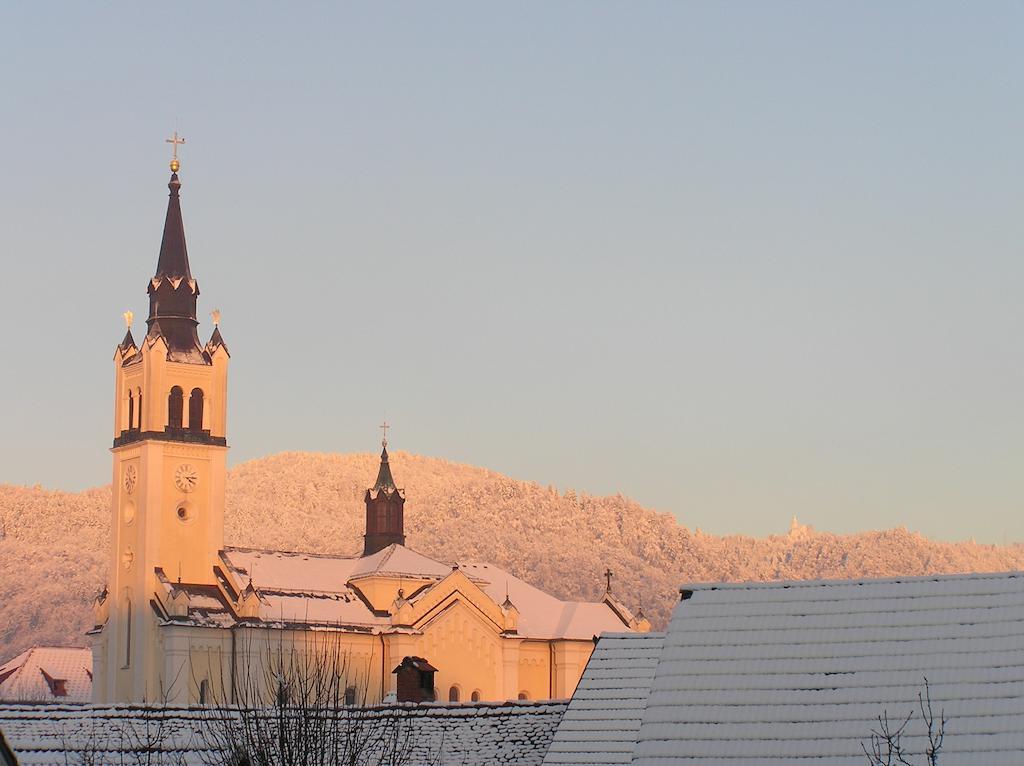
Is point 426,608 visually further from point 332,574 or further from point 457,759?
point 457,759

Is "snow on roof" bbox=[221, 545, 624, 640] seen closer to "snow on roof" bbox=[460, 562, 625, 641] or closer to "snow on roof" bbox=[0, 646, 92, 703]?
"snow on roof" bbox=[460, 562, 625, 641]

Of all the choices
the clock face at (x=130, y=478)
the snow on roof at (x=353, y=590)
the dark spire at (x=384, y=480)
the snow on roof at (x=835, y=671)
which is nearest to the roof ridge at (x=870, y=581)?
the snow on roof at (x=835, y=671)

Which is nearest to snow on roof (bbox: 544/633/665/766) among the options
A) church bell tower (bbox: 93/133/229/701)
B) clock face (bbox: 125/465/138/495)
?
church bell tower (bbox: 93/133/229/701)

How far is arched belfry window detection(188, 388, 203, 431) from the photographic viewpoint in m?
83.6

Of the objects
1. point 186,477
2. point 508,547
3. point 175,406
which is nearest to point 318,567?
point 186,477

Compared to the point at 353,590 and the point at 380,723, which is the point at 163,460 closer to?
the point at 353,590

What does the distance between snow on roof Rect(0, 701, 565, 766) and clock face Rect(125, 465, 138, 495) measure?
1664 inches

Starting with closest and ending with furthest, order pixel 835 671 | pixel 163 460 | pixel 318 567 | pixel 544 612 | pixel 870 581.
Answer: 1. pixel 835 671
2. pixel 870 581
3. pixel 163 460
4. pixel 318 567
5. pixel 544 612

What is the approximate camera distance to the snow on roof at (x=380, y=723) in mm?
37000

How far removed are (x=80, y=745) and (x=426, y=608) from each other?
45.7 metres

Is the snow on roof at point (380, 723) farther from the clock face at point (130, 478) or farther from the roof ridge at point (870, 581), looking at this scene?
the clock face at point (130, 478)

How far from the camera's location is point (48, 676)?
10012cm

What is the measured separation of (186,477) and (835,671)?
5835cm

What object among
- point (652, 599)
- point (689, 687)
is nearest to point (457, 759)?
point (689, 687)
